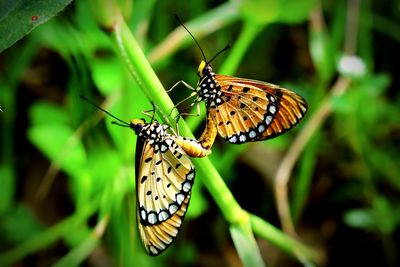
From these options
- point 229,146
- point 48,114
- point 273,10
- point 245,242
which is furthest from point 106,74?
point 245,242

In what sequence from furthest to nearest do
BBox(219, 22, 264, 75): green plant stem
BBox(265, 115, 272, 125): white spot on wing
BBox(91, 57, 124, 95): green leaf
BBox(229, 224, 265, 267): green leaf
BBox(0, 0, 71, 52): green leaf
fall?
1. BBox(91, 57, 124, 95): green leaf
2. BBox(219, 22, 264, 75): green plant stem
3. BBox(229, 224, 265, 267): green leaf
4. BBox(265, 115, 272, 125): white spot on wing
5. BBox(0, 0, 71, 52): green leaf

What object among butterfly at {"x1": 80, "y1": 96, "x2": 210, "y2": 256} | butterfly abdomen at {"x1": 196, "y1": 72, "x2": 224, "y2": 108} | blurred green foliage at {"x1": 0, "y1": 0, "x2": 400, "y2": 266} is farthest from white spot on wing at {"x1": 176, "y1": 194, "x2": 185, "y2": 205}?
blurred green foliage at {"x1": 0, "y1": 0, "x2": 400, "y2": 266}

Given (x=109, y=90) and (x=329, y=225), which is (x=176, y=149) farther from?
(x=329, y=225)

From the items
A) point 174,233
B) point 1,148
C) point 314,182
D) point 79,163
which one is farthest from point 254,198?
point 174,233

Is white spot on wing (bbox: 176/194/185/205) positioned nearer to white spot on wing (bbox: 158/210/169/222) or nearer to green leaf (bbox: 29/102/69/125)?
white spot on wing (bbox: 158/210/169/222)

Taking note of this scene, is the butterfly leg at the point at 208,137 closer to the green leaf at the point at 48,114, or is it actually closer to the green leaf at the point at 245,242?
the green leaf at the point at 245,242

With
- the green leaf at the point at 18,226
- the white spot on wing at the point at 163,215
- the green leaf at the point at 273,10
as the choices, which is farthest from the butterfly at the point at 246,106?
the green leaf at the point at 18,226
